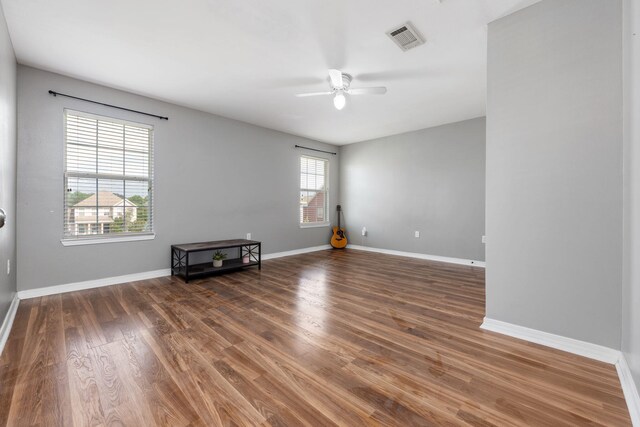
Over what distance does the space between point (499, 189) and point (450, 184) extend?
3.05m

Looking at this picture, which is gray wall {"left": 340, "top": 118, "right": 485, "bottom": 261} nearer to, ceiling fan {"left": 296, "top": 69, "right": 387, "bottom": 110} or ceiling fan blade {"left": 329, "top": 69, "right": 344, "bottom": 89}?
ceiling fan {"left": 296, "top": 69, "right": 387, "bottom": 110}

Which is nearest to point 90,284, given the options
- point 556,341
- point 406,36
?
point 406,36

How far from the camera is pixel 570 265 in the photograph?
1.94 meters

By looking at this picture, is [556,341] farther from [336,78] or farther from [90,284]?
[90,284]

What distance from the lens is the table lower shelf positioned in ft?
12.6

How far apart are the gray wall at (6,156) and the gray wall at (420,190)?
5.54 meters

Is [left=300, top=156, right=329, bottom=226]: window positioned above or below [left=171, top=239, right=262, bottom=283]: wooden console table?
above

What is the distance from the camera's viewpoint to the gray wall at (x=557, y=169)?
181cm

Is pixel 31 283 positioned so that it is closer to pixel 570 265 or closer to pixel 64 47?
pixel 64 47

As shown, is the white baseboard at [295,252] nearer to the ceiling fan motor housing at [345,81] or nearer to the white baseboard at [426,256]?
the white baseboard at [426,256]

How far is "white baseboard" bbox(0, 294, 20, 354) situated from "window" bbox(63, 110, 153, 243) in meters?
0.80

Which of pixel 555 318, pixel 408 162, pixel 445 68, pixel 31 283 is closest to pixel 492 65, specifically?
pixel 445 68

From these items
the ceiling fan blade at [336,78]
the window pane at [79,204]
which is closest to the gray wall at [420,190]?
the ceiling fan blade at [336,78]

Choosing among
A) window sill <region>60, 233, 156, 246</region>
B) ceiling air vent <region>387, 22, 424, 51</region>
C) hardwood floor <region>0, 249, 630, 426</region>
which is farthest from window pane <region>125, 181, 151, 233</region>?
ceiling air vent <region>387, 22, 424, 51</region>
